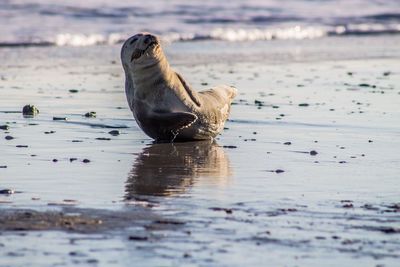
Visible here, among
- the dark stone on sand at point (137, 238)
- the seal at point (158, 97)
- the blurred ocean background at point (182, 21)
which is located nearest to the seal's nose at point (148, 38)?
the seal at point (158, 97)

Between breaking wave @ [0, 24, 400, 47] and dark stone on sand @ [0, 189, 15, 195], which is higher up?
dark stone on sand @ [0, 189, 15, 195]

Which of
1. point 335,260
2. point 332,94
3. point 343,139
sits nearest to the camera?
point 335,260

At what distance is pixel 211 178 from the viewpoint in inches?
356

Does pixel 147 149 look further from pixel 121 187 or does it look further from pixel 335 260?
pixel 335 260

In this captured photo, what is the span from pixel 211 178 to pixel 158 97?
2.09 meters

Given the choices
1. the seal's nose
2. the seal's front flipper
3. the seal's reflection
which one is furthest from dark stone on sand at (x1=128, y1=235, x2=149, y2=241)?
the seal's nose

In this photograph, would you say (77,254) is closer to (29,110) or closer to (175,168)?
(175,168)

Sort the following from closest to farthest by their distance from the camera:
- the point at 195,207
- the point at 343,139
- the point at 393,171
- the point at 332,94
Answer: the point at 195,207 < the point at 393,171 < the point at 343,139 < the point at 332,94

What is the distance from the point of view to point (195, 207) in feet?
25.4

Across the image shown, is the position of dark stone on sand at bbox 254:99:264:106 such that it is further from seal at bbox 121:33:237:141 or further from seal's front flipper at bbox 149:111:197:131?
seal's front flipper at bbox 149:111:197:131

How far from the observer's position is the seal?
1084cm

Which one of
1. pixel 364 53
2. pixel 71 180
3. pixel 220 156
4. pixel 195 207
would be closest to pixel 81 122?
pixel 220 156

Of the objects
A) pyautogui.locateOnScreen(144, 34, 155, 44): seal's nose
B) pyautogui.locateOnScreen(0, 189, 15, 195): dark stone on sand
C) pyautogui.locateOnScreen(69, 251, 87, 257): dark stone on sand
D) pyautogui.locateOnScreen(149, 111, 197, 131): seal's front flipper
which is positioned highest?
pyautogui.locateOnScreen(144, 34, 155, 44): seal's nose

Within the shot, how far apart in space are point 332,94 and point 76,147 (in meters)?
5.37
